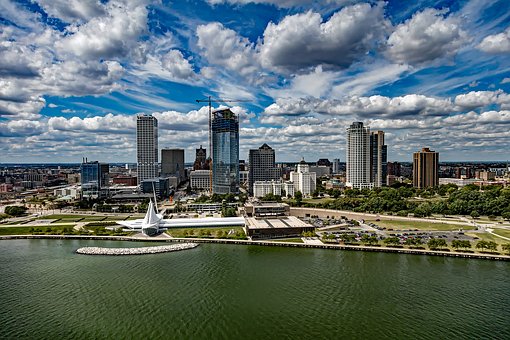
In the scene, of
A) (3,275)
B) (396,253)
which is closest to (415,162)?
(396,253)

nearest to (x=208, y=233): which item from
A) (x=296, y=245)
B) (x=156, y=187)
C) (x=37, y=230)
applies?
(x=296, y=245)

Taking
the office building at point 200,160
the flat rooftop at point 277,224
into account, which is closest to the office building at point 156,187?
the flat rooftop at point 277,224

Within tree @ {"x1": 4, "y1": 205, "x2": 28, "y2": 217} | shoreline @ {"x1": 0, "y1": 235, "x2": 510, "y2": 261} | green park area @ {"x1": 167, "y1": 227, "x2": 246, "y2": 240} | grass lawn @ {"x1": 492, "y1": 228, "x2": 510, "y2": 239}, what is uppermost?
tree @ {"x1": 4, "y1": 205, "x2": 28, "y2": 217}

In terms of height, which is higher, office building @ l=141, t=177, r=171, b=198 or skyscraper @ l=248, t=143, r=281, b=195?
skyscraper @ l=248, t=143, r=281, b=195

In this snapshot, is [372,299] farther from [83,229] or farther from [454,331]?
[83,229]

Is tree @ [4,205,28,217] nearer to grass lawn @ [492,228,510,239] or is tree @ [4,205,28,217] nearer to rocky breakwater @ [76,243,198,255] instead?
rocky breakwater @ [76,243,198,255]

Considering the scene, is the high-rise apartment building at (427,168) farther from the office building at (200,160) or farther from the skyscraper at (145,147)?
the office building at (200,160)

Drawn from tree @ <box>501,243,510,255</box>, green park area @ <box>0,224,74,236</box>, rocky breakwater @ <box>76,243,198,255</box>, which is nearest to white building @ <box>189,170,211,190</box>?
green park area @ <box>0,224,74,236</box>

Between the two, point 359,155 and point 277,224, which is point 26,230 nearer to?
point 277,224
